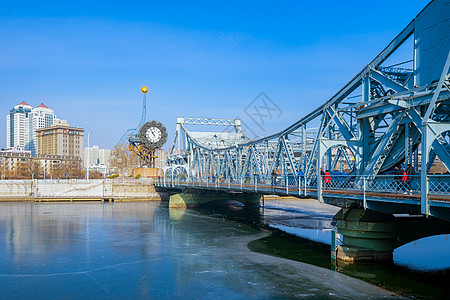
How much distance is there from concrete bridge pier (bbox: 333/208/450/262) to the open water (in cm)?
197

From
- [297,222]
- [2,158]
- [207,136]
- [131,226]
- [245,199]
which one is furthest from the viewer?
[2,158]

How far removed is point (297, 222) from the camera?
53.0 meters

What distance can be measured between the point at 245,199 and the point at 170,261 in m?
44.6

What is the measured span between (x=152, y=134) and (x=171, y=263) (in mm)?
81822

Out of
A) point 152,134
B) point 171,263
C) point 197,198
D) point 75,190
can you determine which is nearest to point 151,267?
point 171,263

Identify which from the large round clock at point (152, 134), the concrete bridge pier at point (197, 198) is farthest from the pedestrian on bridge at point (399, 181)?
the large round clock at point (152, 134)

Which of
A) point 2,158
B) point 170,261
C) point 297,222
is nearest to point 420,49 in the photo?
point 170,261

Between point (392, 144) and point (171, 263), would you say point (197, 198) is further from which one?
point (392, 144)

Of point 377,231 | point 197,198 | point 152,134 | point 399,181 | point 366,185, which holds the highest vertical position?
point 152,134

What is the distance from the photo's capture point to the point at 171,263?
29266 mm

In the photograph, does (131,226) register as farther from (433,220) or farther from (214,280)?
(433,220)

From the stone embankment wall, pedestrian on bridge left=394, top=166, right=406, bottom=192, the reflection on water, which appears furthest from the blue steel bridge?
the stone embankment wall

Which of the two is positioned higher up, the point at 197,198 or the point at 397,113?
the point at 397,113

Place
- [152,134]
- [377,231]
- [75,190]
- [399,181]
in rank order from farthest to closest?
[152,134] → [75,190] → [377,231] → [399,181]
